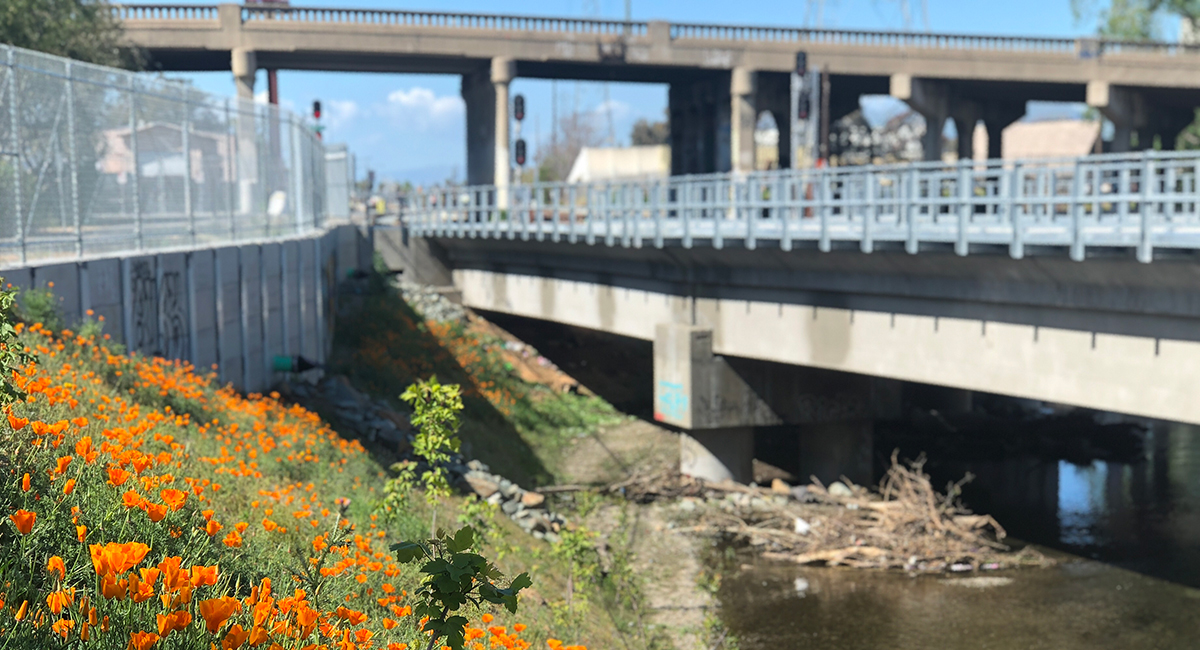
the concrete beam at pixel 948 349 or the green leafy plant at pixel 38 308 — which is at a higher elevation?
the green leafy plant at pixel 38 308

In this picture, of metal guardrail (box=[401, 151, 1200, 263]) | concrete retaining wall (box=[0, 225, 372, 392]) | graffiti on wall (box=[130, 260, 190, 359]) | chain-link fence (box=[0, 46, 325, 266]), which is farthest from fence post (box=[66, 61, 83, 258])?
metal guardrail (box=[401, 151, 1200, 263])

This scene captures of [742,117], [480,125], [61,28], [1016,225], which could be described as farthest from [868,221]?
[480,125]

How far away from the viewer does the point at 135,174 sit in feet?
46.5

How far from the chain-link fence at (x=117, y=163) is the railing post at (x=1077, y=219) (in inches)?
463

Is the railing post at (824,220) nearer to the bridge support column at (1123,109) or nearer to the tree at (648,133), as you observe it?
the bridge support column at (1123,109)

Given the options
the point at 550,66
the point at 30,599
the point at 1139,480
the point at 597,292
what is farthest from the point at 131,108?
the point at 550,66

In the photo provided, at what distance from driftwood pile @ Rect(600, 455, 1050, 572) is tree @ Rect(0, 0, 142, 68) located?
58.1 feet

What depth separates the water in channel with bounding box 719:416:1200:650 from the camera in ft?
44.9

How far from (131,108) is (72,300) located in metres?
3.47

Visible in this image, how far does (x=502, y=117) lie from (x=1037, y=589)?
33623 millimetres

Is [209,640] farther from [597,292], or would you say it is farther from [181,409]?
[597,292]

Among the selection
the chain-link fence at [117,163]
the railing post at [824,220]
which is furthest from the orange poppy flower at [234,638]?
the railing post at [824,220]

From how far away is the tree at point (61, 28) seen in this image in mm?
23781

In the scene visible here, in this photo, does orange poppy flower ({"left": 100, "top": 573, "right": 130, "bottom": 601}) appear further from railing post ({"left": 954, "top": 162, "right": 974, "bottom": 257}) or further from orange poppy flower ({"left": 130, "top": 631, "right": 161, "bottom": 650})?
railing post ({"left": 954, "top": 162, "right": 974, "bottom": 257})
